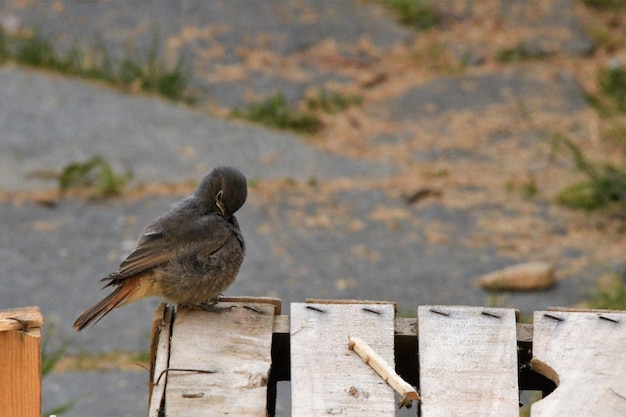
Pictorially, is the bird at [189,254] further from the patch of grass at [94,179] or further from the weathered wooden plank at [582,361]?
the patch of grass at [94,179]

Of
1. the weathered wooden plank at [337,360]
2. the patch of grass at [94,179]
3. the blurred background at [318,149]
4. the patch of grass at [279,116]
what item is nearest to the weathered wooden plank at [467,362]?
the weathered wooden plank at [337,360]

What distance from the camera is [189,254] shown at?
486cm

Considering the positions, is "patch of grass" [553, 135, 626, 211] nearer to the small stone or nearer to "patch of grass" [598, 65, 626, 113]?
the small stone

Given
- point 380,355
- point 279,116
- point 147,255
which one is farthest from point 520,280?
point 380,355

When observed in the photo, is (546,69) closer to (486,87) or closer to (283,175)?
(486,87)

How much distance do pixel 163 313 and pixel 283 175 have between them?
5364 mm

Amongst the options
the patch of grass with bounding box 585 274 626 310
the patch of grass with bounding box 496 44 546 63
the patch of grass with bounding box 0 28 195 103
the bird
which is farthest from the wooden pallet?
the patch of grass with bounding box 496 44 546 63

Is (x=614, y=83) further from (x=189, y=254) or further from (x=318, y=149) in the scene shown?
(x=189, y=254)

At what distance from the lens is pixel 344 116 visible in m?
A: 10.8

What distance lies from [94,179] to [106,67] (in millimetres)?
2045

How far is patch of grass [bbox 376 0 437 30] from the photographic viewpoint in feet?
42.1

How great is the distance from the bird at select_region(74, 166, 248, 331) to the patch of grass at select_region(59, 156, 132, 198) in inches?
143

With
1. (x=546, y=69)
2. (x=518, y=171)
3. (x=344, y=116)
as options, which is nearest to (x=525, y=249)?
(x=518, y=171)

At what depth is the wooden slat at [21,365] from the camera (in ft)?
10.6
